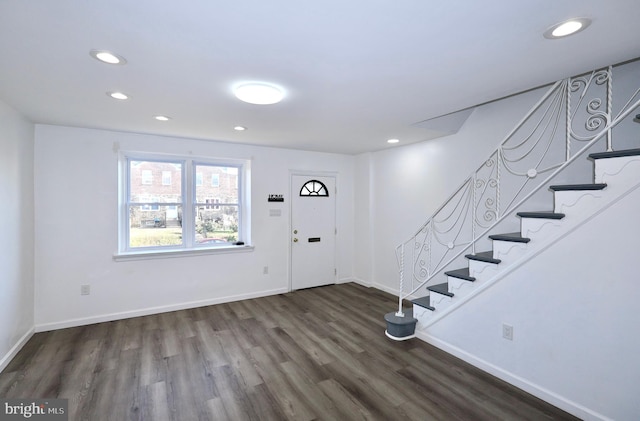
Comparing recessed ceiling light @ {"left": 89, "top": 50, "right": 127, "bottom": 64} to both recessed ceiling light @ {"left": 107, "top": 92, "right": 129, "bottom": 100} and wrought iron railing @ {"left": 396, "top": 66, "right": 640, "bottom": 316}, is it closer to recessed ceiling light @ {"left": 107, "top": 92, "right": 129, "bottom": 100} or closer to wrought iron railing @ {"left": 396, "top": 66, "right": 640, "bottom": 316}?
recessed ceiling light @ {"left": 107, "top": 92, "right": 129, "bottom": 100}

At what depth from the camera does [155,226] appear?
415 cm

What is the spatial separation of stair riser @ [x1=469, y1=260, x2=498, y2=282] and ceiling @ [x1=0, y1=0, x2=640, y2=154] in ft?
4.97

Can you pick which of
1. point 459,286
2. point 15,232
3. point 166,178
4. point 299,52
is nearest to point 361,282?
point 459,286

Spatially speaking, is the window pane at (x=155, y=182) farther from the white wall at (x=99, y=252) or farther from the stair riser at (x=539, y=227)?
the stair riser at (x=539, y=227)

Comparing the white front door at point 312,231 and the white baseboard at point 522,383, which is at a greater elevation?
the white front door at point 312,231

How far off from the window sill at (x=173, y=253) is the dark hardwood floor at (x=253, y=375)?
2.69 feet

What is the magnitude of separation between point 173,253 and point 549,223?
14.2 feet

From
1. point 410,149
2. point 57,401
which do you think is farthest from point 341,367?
point 410,149

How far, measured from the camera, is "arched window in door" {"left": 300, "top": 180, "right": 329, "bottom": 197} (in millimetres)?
5198

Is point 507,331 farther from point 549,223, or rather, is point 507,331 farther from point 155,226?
point 155,226

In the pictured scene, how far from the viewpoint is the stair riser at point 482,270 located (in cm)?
263

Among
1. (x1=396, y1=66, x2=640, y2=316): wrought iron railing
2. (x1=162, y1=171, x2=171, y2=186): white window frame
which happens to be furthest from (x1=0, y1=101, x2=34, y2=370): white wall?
(x1=396, y1=66, x2=640, y2=316): wrought iron railing

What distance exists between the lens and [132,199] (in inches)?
157

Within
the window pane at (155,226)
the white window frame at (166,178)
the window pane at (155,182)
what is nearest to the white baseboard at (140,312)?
the window pane at (155,226)
